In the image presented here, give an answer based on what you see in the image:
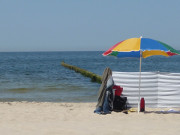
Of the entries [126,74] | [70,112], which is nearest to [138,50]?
[126,74]

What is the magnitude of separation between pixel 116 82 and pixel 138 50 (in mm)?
1663

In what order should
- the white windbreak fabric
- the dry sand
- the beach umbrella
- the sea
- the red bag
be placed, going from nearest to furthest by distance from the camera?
the dry sand
the beach umbrella
the red bag
the white windbreak fabric
the sea

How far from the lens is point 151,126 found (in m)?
8.29

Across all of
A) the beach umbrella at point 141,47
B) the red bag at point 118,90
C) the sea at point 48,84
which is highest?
the beach umbrella at point 141,47

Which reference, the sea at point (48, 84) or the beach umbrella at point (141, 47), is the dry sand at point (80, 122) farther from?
the sea at point (48, 84)

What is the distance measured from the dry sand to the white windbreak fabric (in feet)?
2.69

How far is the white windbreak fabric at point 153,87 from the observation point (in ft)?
34.8

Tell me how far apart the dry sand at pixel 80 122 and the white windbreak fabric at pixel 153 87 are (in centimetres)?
82

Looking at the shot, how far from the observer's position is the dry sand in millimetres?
7512

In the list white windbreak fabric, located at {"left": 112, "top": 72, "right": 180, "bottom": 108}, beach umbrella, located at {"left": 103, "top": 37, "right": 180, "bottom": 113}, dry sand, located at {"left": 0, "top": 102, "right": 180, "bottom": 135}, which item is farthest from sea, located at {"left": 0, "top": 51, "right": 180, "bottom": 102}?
beach umbrella, located at {"left": 103, "top": 37, "right": 180, "bottom": 113}

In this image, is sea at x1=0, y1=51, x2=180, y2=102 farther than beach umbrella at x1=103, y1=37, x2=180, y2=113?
Yes

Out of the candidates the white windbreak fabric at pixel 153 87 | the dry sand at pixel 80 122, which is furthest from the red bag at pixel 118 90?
the dry sand at pixel 80 122

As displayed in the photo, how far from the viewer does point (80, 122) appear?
8.79m

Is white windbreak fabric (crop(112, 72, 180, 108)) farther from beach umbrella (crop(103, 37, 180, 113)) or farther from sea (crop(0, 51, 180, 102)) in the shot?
sea (crop(0, 51, 180, 102))
